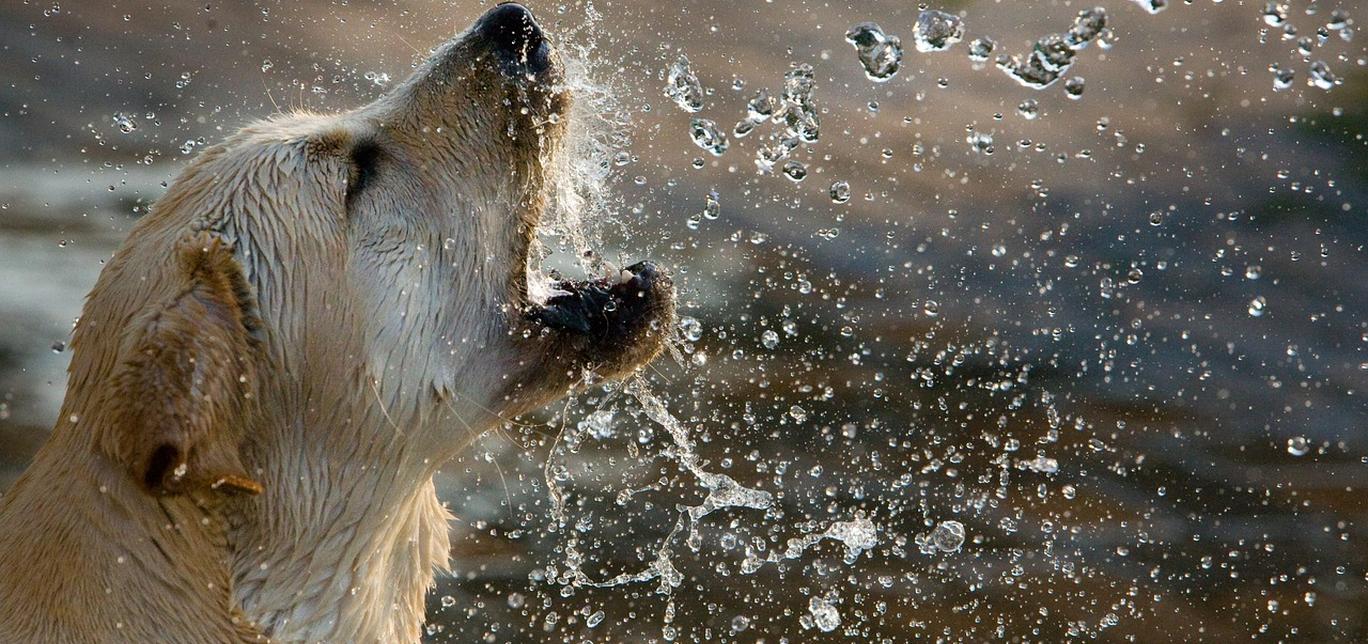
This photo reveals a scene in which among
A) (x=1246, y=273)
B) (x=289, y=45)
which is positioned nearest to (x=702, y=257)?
(x=289, y=45)

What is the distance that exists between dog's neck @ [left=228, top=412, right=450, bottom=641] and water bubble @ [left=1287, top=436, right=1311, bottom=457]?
459 centimetres

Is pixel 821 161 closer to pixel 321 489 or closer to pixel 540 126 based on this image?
pixel 540 126

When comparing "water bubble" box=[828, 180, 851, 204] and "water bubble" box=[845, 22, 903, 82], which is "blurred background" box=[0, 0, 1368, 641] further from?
"water bubble" box=[845, 22, 903, 82]

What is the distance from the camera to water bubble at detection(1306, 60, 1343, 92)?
701cm

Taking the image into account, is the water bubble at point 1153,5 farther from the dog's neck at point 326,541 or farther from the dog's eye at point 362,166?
the dog's neck at point 326,541

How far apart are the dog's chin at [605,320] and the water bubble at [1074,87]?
3871 millimetres

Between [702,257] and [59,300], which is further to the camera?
[702,257]

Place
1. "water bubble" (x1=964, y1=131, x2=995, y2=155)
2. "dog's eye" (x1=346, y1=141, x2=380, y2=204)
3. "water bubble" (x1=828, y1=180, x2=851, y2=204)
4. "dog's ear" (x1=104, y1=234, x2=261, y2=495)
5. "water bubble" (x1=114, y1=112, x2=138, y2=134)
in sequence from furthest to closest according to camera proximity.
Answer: "water bubble" (x1=964, y1=131, x2=995, y2=155) < "water bubble" (x1=828, y1=180, x2=851, y2=204) < "water bubble" (x1=114, y1=112, x2=138, y2=134) < "dog's eye" (x1=346, y1=141, x2=380, y2=204) < "dog's ear" (x1=104, y1=234, x2=261, y2=495)

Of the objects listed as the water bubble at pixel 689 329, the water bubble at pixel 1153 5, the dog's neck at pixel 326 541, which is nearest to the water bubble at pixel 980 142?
the water bubble at pixel 1153 5

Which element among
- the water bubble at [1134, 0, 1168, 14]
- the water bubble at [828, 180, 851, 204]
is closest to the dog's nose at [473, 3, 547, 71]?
the water bubble at [828, 180, 851, 204]

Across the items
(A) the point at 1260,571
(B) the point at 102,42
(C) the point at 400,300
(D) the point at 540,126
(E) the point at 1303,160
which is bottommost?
(C) the point at 400,300

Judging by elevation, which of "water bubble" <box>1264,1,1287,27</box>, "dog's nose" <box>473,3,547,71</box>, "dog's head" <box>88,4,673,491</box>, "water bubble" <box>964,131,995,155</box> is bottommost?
"dog's head" <box>88,4,673,491</box>

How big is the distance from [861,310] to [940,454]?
848 mm

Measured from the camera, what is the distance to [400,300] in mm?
3146
